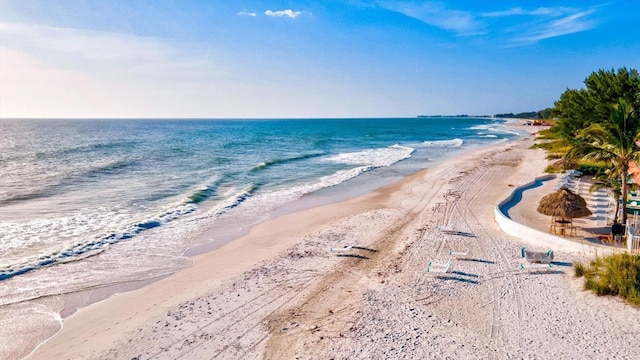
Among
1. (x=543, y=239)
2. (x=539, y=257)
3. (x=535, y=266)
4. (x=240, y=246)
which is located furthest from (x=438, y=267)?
(x=240, y=246)

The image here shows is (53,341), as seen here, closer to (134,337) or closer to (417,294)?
(134,337)

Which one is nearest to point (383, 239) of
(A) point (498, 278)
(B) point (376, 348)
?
(A) point (498, 278)

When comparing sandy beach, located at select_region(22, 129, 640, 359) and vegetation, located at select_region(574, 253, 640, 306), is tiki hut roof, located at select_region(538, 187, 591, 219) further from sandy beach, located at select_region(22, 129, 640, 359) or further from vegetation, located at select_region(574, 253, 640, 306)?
vegetation, located at select_region(574, 253, 640, 306)

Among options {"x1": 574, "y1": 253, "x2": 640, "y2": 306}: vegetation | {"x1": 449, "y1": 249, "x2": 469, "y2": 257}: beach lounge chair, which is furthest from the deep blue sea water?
{"x1": 574, "y1": 253, "x2": 640, "y2": 306}: vegetation

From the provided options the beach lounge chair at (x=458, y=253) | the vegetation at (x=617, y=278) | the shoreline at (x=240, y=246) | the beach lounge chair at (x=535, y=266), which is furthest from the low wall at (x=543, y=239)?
the shoreline at (x=240, y=246)

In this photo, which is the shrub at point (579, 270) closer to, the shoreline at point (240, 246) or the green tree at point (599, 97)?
the shoreline at point (240, 246)

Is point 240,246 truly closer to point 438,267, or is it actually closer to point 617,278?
point 438,267
